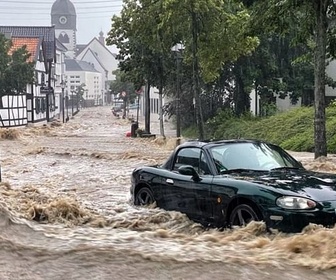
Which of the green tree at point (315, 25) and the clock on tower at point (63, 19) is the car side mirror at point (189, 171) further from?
the clock on tower at point (63, 19)

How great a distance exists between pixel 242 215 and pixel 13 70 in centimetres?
4019

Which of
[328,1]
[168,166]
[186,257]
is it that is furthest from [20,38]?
[186,257]

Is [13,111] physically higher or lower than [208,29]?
lower

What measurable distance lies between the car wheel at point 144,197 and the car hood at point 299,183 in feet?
6.78

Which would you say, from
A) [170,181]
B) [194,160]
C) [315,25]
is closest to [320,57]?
[315,25]

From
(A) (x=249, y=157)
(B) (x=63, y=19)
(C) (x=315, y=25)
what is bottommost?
(A) (x=249, y=157)

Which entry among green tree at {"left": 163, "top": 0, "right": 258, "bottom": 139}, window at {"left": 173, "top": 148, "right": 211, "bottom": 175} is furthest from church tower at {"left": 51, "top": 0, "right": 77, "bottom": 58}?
window at {"left": 173, "top": 148, "right": 211, "bottom": 175}

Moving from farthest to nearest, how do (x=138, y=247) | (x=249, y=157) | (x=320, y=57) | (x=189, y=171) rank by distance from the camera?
(x=320, y=57)
(x=249, y=157)
(x=189, y=171)
(x=138, y=247)

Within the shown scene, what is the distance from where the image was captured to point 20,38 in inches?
2611

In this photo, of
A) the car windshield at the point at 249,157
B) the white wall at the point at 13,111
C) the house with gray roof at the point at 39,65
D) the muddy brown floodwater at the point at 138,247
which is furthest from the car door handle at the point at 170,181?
the house with gray roof at the point at 39,65

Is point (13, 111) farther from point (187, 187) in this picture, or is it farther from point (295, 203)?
point (295, 203)

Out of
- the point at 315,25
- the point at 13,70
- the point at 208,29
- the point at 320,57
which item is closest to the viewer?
the point at 320,57

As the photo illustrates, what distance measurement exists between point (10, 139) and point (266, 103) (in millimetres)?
13653

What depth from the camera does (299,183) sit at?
26.2 ft
